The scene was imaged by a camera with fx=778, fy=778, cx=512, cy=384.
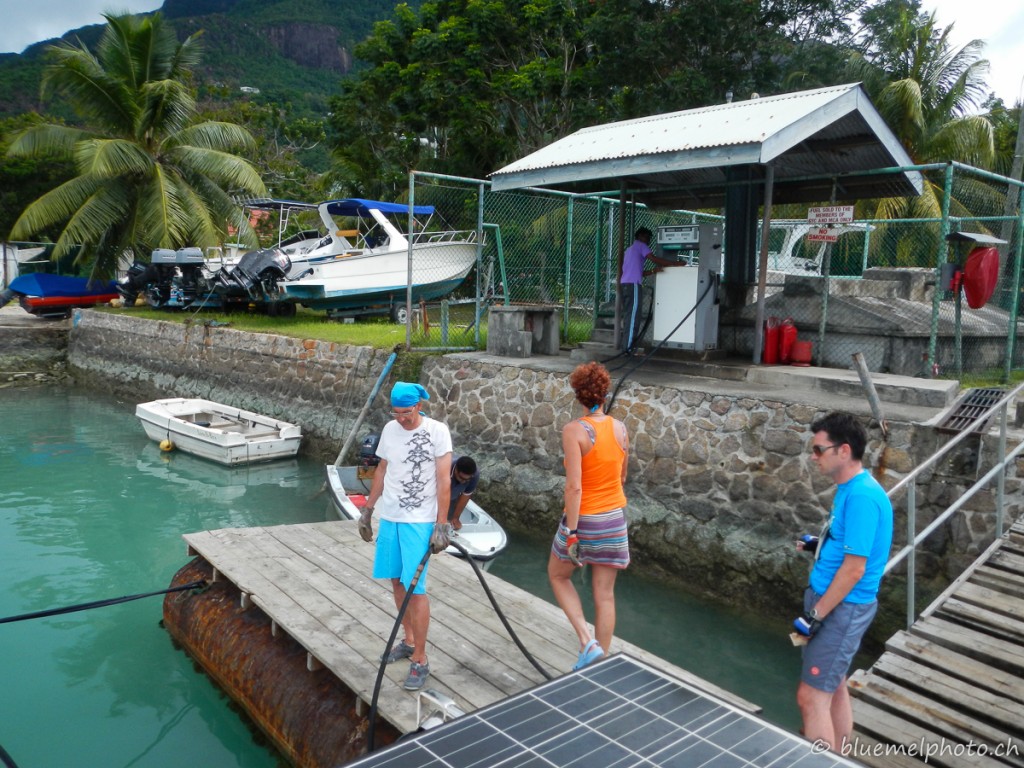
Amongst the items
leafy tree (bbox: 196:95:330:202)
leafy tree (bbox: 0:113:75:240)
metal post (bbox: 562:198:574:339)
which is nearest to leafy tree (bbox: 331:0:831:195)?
leafy tree (bbox: 196:95:330:202)

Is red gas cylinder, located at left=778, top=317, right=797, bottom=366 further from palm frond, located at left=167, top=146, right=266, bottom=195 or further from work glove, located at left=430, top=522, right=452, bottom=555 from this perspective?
palm frond, located at left=167, top=146, right=266, bottom=195

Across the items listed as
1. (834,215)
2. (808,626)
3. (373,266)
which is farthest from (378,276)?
(808,626)

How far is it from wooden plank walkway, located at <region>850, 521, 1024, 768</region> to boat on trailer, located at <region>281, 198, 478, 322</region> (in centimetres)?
1342

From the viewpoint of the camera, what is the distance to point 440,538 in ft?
14.0

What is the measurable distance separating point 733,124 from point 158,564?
8.01 m

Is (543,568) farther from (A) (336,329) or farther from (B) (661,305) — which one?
(A) (336,329)

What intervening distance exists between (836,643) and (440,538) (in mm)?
2041

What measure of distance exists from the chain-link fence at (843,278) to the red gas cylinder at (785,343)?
235 millimetres

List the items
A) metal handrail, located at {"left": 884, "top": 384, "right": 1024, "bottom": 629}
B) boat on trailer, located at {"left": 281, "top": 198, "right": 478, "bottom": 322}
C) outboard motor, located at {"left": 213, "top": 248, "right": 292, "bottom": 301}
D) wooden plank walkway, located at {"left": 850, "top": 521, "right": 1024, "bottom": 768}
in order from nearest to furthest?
wooden plank walkway, located at {"left": 850, "top": 521, "right": 1024, "bottom": 768} < metal handrail, located at {"left": 884, "top": 384, "right": 1024, "bottom": 629} < outboard motor, located at {"left": 213, "top": 248, "right": 292, "bottom": 301} < boat on trailer, located at {"left": 281, "top": 198, "right": 478, "bottom": 322}

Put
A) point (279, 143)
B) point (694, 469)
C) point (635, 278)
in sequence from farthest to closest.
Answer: point (279, 143) → point (635, 278) → point (694, 469)

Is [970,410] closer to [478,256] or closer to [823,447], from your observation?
[823,447]

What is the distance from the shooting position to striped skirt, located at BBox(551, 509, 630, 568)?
4.23 m

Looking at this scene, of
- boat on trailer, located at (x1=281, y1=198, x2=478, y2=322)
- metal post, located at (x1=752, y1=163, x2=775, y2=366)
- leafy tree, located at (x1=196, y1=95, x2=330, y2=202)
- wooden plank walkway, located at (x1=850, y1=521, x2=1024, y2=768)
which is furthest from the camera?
leafy tree, located at (x1=196, y1=95, x2=330, y2=202)

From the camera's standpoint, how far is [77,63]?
19.7 meters
